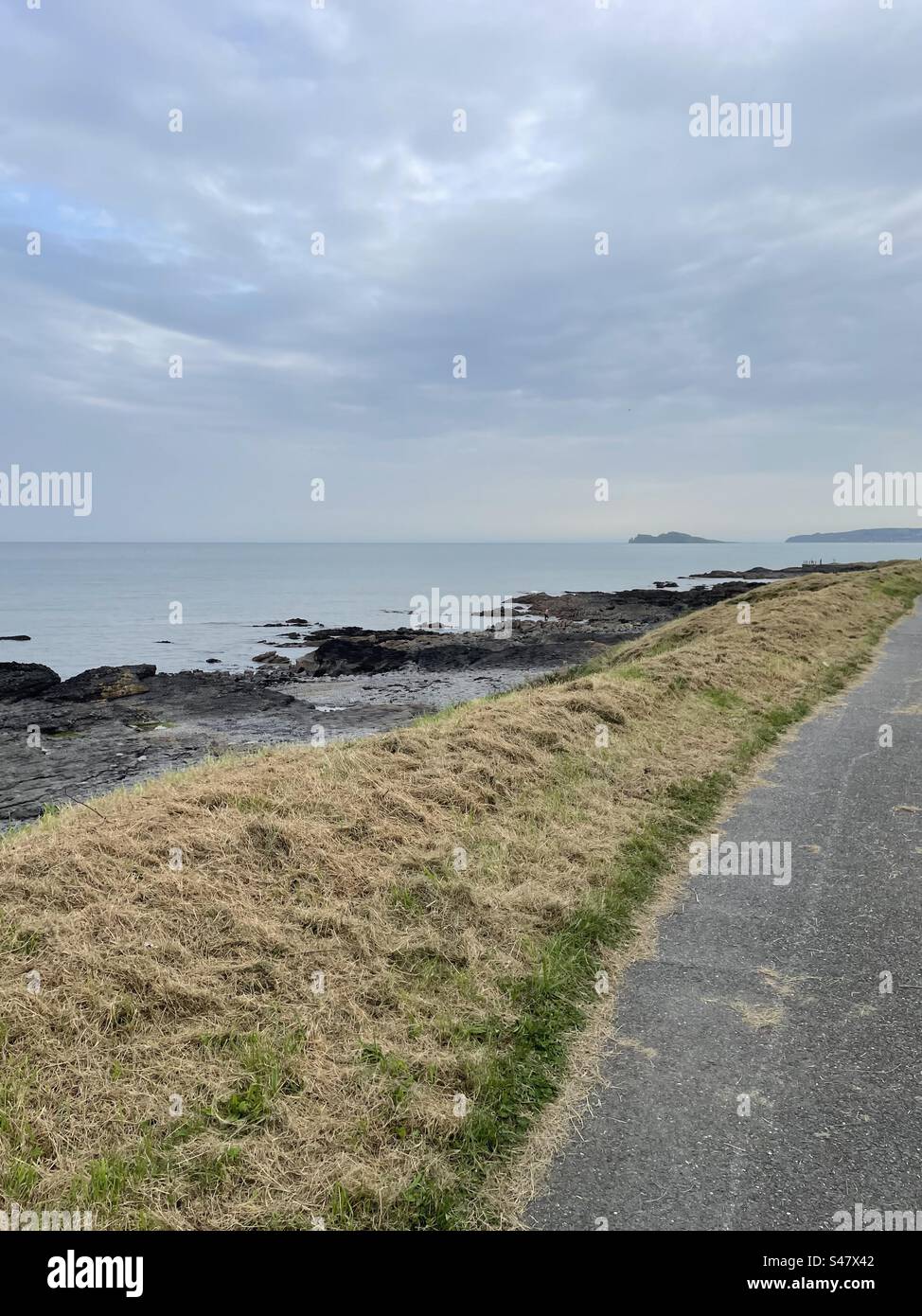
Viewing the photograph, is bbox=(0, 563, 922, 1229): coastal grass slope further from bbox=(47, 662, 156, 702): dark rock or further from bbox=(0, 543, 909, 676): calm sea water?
bbox=(0, 543, 909, 676): calm sea water

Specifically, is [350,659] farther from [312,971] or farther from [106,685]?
[312,971]

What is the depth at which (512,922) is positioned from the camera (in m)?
6.52

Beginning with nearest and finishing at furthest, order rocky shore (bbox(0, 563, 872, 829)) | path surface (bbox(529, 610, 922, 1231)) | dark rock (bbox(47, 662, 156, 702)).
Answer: path surface (bbox(529, 610, 922, 1231)) → rocky shore (bbox(0, 563, 872, 829)) → dark rock (bbox(47, 662, 156, 702))

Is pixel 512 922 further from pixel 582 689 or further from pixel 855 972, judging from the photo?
pixel 582 689

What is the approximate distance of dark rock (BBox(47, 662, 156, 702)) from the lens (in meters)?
28.5

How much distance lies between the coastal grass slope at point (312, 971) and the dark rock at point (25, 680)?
22915 mm

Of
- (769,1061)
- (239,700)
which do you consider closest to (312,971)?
(769,1061)

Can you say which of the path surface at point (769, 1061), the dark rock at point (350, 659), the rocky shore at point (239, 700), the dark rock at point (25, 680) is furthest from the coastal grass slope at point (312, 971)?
the dark rock at point (350, 659)

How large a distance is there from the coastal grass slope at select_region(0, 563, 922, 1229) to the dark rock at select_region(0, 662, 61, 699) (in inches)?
902

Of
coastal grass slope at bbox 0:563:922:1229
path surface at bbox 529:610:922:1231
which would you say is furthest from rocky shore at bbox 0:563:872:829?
path surface at bbox 529:610:922:1231

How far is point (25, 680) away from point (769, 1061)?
31.1 metres

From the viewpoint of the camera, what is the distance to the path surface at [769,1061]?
381 cm

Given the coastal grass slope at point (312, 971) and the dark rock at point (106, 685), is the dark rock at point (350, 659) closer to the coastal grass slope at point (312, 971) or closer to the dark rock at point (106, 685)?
the dark rock at point (106, 685)

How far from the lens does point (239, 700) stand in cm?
2769
